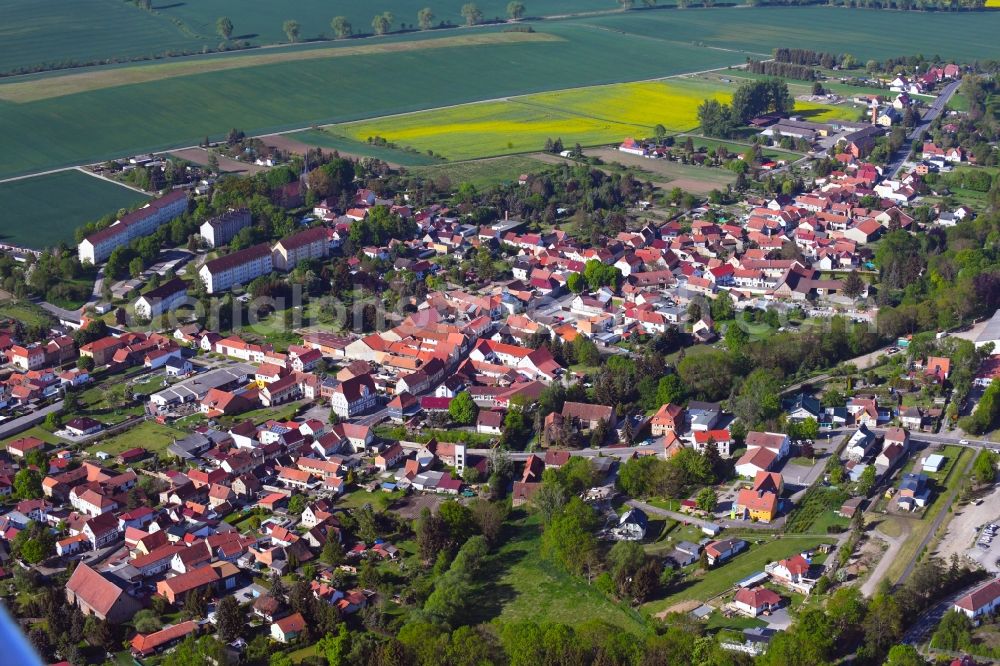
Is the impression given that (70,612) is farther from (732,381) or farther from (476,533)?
(732,381)

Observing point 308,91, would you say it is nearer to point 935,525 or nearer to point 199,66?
point 199,66

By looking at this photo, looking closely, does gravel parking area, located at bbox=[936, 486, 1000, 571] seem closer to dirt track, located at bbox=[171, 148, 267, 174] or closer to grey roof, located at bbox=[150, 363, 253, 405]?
grey roof, located at bbox=[150, 363, 253, 405]

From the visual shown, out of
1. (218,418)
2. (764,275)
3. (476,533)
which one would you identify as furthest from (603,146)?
(476,533)

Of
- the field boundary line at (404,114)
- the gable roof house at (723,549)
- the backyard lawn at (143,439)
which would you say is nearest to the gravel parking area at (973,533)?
the gable roof house at (723,549)

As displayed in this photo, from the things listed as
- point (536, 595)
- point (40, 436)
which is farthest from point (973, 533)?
point (40, 436)

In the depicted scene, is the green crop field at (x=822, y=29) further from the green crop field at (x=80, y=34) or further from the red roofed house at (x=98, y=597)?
the red roofed house at (x=98, y=597)

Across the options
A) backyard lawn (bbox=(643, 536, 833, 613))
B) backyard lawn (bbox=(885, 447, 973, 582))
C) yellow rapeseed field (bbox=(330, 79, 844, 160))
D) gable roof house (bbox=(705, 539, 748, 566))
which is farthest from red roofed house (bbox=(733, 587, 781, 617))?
yellow rapeseed field (bbox=(330, 79, 844, 160))
